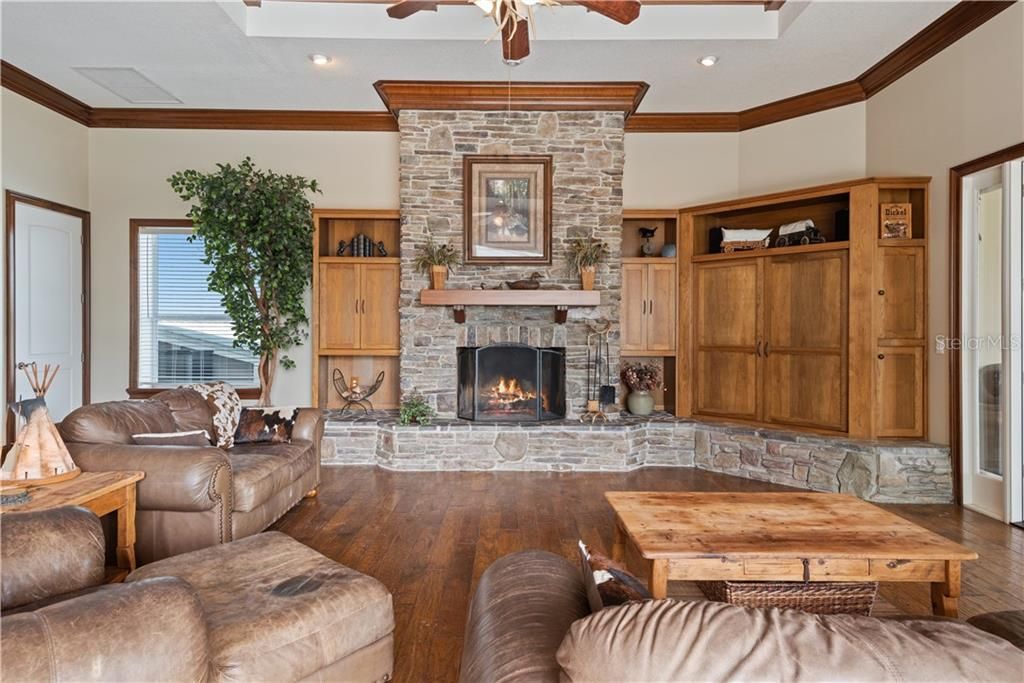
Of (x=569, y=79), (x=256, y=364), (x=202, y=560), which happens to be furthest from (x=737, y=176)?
(x=202, y=560)

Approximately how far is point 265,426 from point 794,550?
3.36m

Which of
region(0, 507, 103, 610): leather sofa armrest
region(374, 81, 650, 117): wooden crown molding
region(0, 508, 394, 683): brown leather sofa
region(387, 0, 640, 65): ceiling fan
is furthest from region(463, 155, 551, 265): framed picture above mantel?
region(0, 507, 103, 610): leather sofa armrest

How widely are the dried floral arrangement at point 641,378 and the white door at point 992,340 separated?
2366 mm

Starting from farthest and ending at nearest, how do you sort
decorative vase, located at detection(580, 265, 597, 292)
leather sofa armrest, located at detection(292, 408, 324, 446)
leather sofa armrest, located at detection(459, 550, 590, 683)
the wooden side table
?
decorative vase, located at detection(580, 265, 597, 292), leather sofa armrest, located at detection(292, 408, 324, 446), the wooden side table, leather sofa armrest, located at detection(459, 550, 590, 683)

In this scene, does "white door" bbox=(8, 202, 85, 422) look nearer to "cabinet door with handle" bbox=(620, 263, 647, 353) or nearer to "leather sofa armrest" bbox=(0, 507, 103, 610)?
"leather sofa armrest" bbox=(0, 507, 103, 610)

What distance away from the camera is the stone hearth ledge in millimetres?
4891

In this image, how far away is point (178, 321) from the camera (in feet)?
19.7

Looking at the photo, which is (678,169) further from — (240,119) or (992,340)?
(240,119)

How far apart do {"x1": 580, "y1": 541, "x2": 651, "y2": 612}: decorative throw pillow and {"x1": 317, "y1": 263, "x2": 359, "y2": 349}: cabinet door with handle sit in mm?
4656

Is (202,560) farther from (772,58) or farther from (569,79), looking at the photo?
(772,58)

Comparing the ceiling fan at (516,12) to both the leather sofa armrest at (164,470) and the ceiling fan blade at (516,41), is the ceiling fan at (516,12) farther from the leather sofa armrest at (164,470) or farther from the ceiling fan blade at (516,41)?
the leather sofa armrest at (164,470)

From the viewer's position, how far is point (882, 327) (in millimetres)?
4574

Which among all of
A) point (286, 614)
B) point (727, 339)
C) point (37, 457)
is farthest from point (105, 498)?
point (727, 339)

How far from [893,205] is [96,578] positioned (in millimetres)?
5228
